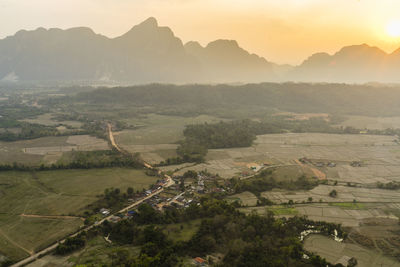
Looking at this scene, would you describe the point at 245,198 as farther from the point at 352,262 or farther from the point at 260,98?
the point at 260,98

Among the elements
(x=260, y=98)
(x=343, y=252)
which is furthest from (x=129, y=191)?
(x=260, y=98)

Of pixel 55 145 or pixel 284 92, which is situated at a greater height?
pixel 284 92

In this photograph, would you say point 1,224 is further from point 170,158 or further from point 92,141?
point 92,141

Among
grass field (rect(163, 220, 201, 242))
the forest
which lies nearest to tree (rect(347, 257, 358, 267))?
the forest

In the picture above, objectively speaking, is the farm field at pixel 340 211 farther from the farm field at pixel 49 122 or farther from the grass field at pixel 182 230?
the farm field at pixel 49 122

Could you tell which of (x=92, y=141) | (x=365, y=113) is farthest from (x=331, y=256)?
(x=365, y=113)

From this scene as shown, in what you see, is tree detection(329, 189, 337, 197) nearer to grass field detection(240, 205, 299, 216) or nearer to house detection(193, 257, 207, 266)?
grass field detection(240, 205, 299, 216)

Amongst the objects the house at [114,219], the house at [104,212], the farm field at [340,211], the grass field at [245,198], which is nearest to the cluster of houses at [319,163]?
the farm field at [340,211]
